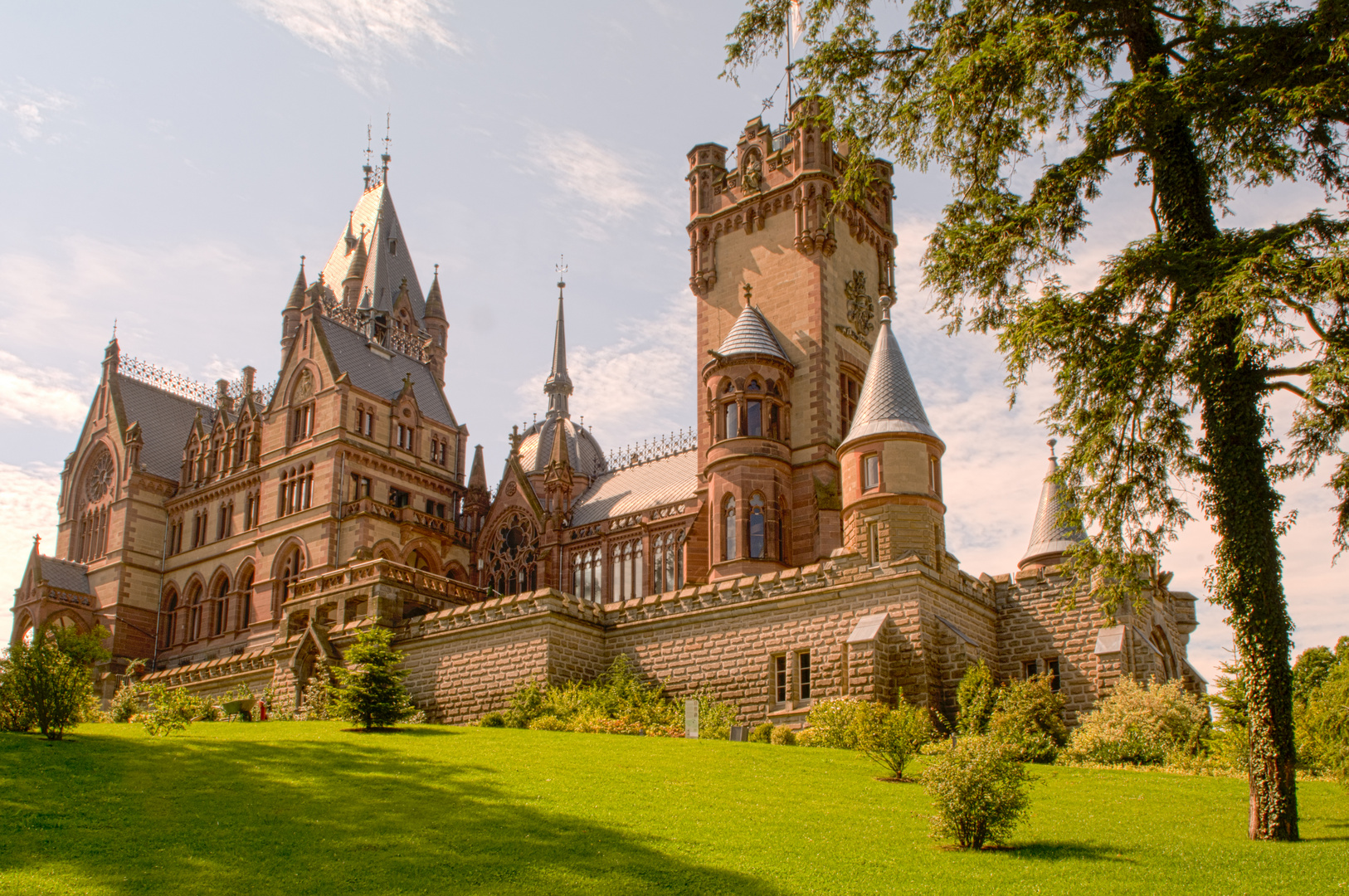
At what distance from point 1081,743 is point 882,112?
1402cm

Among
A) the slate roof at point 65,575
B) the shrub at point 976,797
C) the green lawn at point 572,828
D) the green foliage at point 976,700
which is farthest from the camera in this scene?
the slate roof at point 65,575

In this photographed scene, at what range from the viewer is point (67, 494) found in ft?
198

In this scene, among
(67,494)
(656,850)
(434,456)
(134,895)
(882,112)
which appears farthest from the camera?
(67,494)

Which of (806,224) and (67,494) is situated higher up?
(806,224)

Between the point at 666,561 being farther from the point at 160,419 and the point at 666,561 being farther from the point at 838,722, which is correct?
the point at 160,419

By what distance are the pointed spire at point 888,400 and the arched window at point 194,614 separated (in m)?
33.0

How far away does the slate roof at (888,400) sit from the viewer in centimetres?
3488

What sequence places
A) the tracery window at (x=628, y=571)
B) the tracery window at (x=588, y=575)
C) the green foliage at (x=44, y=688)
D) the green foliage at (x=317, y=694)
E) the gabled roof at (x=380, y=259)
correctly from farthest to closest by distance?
1. the gabled roof at (x=380, y=259)
2. the tracery window at (x=588, y=575)
3. the tracery window at (x=628, y=571)
4. the green foliage at (x=317, y=694)
5. the green foliage at (x=44, y=688)

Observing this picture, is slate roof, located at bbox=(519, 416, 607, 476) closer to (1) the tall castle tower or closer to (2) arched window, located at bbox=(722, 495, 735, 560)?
(1) the tall castle tower

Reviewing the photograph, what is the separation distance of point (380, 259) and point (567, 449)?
1788cm

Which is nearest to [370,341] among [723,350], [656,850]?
[723,350]

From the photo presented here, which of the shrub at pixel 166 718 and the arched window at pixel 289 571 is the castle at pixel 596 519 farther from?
the shrub at pixel 166 718

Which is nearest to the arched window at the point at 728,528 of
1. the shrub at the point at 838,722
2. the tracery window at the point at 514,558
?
the shrub at the point at 838,722

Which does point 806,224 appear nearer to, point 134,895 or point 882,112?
point 882,112
